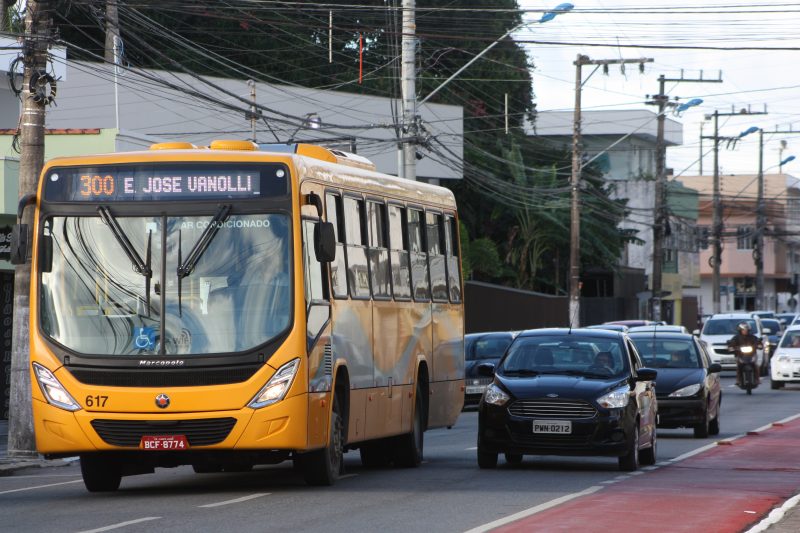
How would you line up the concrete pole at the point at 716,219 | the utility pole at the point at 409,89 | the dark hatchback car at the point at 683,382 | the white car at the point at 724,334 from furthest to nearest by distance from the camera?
the concrete pole at the point at 716,219
the white car at the point at 724,334
the utility pole at the point at 409,89
the dark hatchback car at the point at 683,382

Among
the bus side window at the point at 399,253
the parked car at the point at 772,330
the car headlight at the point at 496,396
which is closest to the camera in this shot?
the car headlight at the point at 496,396

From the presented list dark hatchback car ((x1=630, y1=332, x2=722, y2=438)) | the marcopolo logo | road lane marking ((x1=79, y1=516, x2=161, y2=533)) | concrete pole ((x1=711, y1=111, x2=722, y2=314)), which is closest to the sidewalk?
the marcopolo logo

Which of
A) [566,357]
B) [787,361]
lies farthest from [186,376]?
[787,361]

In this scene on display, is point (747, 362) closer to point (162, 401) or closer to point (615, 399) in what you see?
point (615, 399)

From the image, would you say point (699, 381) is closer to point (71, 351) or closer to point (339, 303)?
point (339, 303)

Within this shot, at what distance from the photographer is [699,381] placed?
79.4 ft

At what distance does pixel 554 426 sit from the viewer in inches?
667

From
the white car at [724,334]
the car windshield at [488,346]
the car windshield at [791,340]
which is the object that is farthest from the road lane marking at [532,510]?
the white car at [724,334]

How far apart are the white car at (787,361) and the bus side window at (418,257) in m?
24.1

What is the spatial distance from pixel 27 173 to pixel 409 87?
47.2 ft

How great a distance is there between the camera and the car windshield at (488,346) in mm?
33156

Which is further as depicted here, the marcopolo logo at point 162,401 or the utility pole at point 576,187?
the utility pole at point 576,187

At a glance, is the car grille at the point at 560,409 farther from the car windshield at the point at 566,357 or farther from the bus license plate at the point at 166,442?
the bus license plate at the point at 166,442

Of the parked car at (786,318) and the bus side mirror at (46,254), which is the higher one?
the bus side mirror at (46,254)
